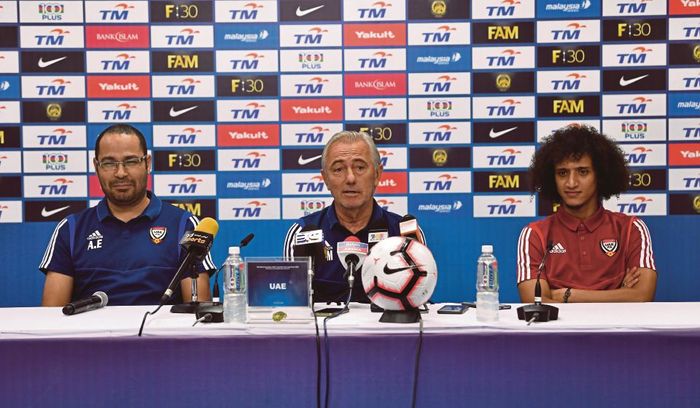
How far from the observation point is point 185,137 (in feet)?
12.7

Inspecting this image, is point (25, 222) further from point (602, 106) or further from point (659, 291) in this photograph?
point (659, 291)

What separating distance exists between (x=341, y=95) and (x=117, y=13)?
1.50 m

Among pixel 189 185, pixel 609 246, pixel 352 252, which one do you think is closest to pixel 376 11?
pixel 189 185

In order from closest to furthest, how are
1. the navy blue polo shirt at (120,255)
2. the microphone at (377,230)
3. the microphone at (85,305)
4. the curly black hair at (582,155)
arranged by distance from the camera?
the microphone at (85,305), the microphone at (377,230), the navy blue polo shirt at (120,255), the curly black hair at (582,155)

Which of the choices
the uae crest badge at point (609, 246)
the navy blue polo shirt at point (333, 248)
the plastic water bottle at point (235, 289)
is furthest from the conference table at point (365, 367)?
the uae crest badge at point (609, 246)

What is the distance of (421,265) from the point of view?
69.4 inches

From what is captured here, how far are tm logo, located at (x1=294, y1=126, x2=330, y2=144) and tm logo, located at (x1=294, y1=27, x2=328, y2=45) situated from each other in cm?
54

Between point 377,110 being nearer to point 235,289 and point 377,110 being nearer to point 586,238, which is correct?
point 586,238

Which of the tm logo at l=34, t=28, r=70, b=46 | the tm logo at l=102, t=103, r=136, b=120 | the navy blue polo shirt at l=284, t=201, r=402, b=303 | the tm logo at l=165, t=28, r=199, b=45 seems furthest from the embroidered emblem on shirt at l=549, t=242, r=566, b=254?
the tm logo at l=34, t=28, r=70, b=46

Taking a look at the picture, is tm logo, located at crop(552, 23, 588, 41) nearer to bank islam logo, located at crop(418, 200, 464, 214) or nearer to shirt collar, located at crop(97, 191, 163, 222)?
bank islam logo, located at crop(418, 200, 464, 214)

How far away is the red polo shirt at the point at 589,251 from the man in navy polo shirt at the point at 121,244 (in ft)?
4.72

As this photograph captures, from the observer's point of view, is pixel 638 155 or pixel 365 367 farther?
pixel 638 155

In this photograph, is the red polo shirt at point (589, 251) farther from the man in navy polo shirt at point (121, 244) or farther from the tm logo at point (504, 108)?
the man in navy polo shirt at point (121, 244)

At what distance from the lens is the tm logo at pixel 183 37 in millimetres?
3852
